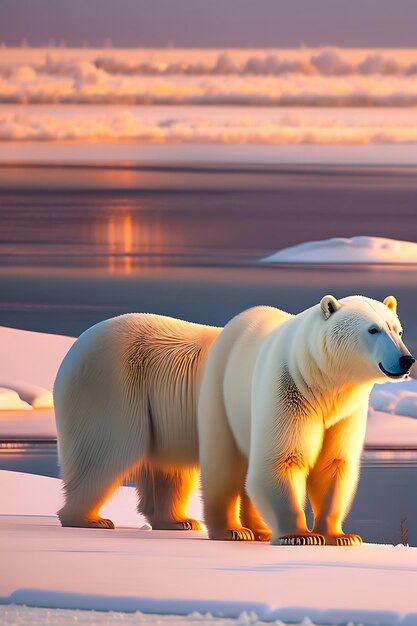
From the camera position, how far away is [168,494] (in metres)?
5.61

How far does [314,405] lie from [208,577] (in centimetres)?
74

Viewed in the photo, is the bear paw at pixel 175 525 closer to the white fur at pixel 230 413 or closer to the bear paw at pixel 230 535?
the white fur at pixel 230 413

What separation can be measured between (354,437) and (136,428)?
79 centimetres

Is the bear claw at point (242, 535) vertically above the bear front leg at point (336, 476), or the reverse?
the bear front leg at point (336, 476)

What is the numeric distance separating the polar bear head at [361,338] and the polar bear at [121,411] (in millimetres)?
767

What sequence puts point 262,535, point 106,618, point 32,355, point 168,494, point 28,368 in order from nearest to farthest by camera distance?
point 106,618 → point 262,535 → point 168,494 → point 28,368 → point 32,355

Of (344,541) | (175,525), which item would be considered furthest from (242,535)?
(175,525)

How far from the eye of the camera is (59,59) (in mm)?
12984

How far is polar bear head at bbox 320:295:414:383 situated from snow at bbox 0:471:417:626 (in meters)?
0.53

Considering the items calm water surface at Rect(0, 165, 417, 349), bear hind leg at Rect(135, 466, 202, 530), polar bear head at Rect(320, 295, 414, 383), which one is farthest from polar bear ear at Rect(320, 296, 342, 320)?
calm water surface at Rect(0, 165, 417, 349)

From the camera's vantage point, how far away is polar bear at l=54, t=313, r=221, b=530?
17.8 ft

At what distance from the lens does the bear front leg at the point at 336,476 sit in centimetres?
497

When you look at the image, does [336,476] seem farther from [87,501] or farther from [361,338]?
[87,501]

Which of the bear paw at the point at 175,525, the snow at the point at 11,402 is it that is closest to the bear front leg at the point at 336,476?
the bear paw at the point at 175,525
